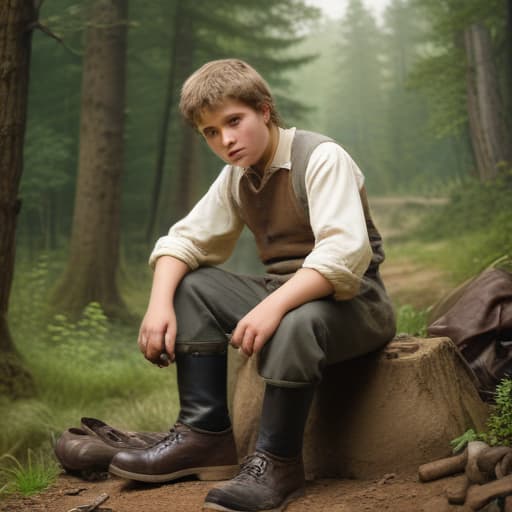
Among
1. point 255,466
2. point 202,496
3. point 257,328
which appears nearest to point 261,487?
point 255,466

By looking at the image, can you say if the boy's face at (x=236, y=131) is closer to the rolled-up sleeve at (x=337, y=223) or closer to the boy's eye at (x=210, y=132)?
the boy's eye at (x=210, y=132)

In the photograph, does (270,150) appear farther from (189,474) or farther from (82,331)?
(82,331)

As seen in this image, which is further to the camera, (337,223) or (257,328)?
(337,223)

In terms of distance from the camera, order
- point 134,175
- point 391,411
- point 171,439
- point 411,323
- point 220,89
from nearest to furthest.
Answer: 1. point 220,89
2. point 171,439
3. point 391,411
4. point 411,323
5. point 134,175

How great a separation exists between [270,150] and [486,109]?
874cm

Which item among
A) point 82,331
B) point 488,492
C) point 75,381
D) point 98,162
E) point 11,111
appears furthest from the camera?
point 98,162

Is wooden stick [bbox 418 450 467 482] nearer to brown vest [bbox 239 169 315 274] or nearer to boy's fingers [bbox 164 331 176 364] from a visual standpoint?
brown vest [bbox 239 169 315 274]

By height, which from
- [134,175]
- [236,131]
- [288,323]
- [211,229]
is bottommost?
[288,323]

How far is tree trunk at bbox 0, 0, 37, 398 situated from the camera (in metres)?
4.45

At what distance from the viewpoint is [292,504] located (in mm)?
2678

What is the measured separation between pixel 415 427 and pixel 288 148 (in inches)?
47.5

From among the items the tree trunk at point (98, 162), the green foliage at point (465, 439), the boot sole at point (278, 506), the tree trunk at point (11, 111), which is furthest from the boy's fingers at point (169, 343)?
the tree trunk at point (98, 162)

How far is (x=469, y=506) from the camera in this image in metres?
2.34

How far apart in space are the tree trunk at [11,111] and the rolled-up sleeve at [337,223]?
2.32 metres
